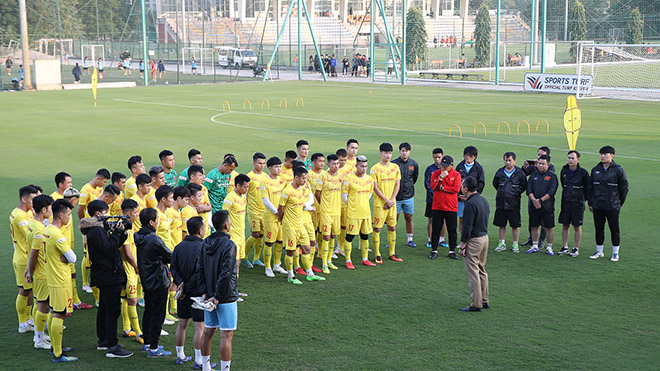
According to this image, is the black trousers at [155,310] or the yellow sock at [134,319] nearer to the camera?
the black trousers at [155,310]

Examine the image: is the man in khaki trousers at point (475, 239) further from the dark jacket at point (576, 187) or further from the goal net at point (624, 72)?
the goal net at point (624, 72)

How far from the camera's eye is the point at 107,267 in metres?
8.31

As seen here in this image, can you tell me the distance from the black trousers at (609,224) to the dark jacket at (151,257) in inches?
312

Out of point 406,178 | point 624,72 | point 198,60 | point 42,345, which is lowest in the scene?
point 42,345

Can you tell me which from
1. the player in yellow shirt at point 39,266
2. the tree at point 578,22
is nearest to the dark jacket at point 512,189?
the player in yellow shirt at point 39,266

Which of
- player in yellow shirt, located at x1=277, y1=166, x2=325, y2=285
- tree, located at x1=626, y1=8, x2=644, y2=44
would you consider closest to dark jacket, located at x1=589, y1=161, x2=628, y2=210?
player in yellow shirt, located at x1=277, y1=166, x2=325, y2=285

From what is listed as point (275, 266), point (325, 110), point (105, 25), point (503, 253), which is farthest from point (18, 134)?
point (105, 25)

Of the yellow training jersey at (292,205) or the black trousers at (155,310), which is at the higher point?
the yellow training jersey at (292,205)

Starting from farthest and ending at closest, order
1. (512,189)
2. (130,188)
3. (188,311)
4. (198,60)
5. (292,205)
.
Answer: (198,60) < (512,189) < (130,188) < (292,205) < (188,311)

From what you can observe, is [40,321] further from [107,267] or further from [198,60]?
[198,60]

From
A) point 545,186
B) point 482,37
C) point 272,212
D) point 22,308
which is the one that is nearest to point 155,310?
point 22,308

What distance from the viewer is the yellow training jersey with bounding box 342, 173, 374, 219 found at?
1189 centimetres

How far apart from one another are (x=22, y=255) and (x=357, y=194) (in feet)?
17.6

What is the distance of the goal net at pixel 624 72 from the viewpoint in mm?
44094
